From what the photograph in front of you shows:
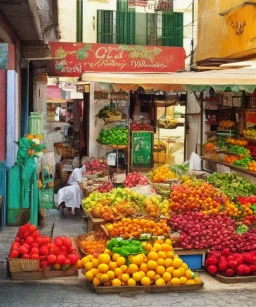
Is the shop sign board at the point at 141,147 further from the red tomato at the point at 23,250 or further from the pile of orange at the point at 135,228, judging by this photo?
the red tomato at the point at 23,250

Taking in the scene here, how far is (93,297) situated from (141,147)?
9.24 meters

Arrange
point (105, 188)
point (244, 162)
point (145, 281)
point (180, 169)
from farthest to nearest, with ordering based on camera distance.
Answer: point (244, 162) < point (180, 169) < point (105, 188) < point (145, 281)

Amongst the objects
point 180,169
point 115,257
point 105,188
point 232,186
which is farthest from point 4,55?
point 180,169

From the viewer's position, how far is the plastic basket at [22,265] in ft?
21.4

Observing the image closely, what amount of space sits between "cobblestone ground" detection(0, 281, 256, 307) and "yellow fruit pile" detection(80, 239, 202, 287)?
0.15 meters

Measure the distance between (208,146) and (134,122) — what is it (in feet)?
7.60

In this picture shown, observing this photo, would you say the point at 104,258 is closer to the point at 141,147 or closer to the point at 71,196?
the point at 71,196

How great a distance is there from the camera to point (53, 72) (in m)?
14.2

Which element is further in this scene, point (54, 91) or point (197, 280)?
point (54, 91)

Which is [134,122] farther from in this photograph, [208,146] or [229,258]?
[229,258]

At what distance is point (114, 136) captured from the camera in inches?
551

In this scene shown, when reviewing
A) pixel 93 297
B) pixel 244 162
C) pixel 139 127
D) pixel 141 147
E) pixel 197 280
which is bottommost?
pixel 93 297

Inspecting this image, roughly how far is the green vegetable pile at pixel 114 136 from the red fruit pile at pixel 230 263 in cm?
702

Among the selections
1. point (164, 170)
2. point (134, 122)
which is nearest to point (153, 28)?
point (134, 122)
